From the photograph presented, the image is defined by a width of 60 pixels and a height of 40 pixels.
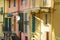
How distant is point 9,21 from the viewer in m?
3.01

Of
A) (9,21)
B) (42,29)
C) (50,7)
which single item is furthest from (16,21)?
(50,7)

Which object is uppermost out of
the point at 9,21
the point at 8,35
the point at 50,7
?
the point at 50,7

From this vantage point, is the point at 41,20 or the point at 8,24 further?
the point at 8,24

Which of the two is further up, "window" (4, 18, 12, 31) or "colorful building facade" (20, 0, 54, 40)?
"colorful building facade" (20, 0, 54, 40)

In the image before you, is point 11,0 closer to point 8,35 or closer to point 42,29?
point 8,35

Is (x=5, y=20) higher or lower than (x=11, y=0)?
lower

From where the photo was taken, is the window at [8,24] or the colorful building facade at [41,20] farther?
the window at [8,24]

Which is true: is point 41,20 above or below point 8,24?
above

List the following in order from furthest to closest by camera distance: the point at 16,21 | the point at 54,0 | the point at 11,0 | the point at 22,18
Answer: the point at 11,0
the point at 16,21
the point at 22,18
the point at 54,0

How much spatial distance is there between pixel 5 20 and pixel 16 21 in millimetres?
296

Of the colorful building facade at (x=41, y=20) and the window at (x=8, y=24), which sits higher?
the colorful building facade at (x=41, y=20)

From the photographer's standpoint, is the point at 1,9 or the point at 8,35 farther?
the point at 1,9

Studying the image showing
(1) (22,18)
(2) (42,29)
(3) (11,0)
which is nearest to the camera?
(2) (42,29)

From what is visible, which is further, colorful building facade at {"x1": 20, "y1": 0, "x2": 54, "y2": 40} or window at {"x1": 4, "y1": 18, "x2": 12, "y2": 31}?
window at {"x1": 4, "y1": 18, "x2": 12, "y2": 31}
